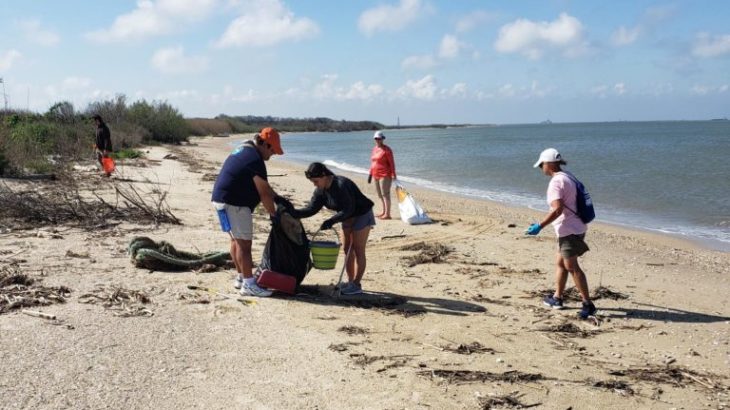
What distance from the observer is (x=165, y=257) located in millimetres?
7070

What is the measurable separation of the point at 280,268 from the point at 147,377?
223 cm

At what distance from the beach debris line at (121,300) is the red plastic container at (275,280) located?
43.3 inches

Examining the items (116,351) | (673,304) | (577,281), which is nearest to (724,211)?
(673,304)

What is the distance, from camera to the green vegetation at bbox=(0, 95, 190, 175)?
14938mm

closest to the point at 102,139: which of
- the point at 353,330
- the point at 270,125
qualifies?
the point at 353,330

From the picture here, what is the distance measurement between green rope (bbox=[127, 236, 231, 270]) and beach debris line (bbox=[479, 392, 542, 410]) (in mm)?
4296

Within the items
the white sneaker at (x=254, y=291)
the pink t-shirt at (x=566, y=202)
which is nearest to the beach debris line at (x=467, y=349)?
the pink t-shirt at (x=566, y=202)

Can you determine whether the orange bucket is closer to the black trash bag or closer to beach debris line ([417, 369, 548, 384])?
the black trash bag

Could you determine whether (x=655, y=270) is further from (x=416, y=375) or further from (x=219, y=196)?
(x=219, y=196)

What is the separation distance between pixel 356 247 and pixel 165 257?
2332 mm

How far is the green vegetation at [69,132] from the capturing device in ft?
49.0

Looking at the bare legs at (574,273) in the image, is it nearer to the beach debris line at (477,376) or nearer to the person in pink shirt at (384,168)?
the beach debris line at (477,376)

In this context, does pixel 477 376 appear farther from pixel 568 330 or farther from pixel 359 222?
pixel 359 222

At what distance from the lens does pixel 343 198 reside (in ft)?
19.5
